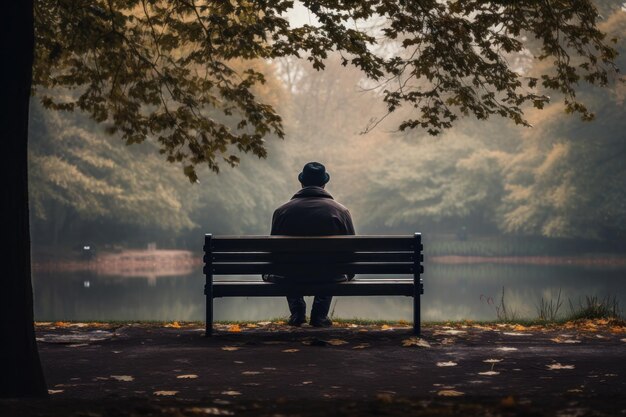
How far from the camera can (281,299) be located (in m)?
30.7

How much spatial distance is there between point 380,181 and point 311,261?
4794cm

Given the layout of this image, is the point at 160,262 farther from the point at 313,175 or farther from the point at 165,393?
the point at 165,393

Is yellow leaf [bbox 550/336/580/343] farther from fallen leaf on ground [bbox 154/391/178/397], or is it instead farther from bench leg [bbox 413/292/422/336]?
fallen leaf on ground [bbox 154/391/178/397]

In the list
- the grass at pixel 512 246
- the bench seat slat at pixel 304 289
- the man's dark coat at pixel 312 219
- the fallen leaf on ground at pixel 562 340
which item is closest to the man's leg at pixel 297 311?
the man's dark coat at pixel 312 219

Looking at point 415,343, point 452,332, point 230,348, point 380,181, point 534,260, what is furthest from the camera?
point 380,181

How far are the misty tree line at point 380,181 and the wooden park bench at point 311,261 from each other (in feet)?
92.4

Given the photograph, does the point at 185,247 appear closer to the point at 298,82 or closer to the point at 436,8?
the point at 298,82

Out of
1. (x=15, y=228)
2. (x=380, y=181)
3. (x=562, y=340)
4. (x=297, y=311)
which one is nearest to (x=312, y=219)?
(x=297, y=311)

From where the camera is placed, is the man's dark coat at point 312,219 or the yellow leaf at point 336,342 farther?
the man's dark coat at point 312,219

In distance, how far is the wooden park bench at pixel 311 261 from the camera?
9.49m

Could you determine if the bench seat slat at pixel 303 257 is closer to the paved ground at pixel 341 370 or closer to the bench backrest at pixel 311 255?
the bench backrest at pixel 311 255

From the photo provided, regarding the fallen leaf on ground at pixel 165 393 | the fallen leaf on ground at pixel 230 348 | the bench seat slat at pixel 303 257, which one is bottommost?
the fallen leaf on ground at pixel 165 393

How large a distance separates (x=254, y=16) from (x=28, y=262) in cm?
509

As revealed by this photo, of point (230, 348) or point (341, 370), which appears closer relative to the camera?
point (341, 370)
